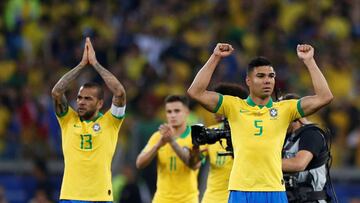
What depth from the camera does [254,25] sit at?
2350 centimetres

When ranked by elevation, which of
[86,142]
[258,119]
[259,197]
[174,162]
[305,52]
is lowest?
[259,197]

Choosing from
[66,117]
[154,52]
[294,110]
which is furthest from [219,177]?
[154,52]

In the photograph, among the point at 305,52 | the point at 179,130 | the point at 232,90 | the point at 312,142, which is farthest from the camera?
the point at 179,130

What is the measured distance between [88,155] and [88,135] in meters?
0.23

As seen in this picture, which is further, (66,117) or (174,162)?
(174,162)

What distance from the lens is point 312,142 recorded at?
12.1 m

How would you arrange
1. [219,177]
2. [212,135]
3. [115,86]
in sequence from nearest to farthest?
[212,135], [115,86], [219,177]

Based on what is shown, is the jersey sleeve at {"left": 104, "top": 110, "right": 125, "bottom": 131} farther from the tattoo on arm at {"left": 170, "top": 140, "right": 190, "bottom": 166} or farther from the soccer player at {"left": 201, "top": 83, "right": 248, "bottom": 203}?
the soccer player at {"left": 201, "top": 83, "right": 248, "bottom": 203}

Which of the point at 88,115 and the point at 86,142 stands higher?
the point at 88,115

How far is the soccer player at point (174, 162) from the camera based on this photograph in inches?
535

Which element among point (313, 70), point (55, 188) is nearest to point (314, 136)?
point (313, 70)

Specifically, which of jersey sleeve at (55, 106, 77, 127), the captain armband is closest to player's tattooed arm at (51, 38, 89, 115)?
jersey sleeve at (55, 106, 77, 127)

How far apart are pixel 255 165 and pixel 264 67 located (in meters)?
1.01

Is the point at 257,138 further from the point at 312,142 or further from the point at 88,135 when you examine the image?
the point at 88,135
